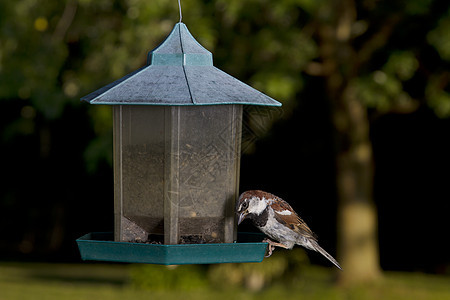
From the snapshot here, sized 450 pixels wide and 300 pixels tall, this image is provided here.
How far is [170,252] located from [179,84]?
72 centimetres

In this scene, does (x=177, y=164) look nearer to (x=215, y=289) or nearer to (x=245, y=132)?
(x=245, y=132)

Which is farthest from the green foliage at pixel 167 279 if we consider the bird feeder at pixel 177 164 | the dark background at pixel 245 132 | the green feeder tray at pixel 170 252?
the green feeder tray at pixel 170 252

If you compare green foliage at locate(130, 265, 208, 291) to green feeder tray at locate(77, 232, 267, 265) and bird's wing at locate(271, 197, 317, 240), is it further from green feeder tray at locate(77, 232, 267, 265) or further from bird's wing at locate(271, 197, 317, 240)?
green feeder tray at locate(77, 232, 267, 265)

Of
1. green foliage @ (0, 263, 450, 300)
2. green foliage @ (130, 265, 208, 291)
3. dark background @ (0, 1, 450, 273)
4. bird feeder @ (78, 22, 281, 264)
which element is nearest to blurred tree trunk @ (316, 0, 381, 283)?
dark background @ (0, 1, 450, 273)

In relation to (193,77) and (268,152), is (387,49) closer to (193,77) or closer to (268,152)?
(268,152)

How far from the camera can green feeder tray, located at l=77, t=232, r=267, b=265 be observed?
3.21 m

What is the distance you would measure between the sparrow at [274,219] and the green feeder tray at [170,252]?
0.68ft

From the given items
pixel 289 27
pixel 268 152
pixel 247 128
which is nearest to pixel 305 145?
pixel 268 152

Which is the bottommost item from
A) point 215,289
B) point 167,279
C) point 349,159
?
point 215,289

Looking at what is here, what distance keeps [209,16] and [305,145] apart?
6277 mm

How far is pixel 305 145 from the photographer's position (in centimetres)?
1474

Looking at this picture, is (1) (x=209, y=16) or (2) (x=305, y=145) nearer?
(1) (x=209, y=16)

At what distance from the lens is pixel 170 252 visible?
320cm

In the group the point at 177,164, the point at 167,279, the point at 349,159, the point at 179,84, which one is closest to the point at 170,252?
the point at 177,164
